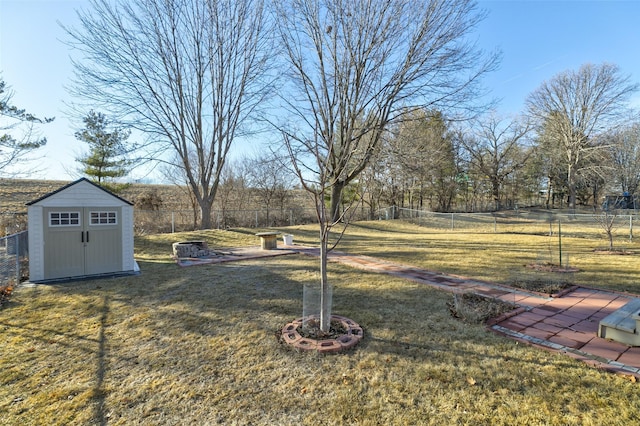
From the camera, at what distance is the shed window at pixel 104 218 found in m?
6.50

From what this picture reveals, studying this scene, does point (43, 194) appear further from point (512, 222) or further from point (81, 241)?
point (512, 222)

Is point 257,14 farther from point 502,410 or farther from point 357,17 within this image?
point 502,410

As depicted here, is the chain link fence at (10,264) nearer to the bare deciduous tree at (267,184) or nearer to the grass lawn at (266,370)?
the grass lawn at (266,370)

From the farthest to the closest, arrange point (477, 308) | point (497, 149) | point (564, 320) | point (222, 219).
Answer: point (497, 149) → point (222, 219) → point (477, 308) → point (564, 320)

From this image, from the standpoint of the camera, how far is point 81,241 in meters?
6.38

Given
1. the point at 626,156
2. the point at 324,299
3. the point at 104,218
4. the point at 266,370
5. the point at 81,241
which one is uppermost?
the point at 626,156

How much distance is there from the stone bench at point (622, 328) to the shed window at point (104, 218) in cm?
872

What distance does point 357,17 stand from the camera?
8.88m

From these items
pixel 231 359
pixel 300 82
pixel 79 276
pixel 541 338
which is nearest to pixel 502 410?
pixel 541 338

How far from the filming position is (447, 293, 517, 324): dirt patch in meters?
3.74

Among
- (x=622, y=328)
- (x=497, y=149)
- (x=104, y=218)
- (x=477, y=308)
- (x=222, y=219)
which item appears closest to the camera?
(x=622, y=328)

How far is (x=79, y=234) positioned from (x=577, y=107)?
35.0 m

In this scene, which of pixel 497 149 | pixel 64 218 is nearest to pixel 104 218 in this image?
pixel 64 218

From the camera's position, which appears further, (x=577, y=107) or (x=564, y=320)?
(x=577, y=107)
